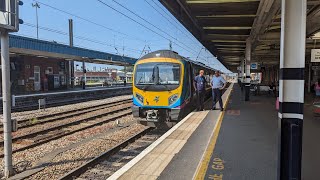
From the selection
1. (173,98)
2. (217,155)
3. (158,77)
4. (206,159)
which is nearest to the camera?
(206,159)

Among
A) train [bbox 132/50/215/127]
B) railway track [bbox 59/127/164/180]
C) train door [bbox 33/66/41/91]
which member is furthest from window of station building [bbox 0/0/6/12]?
train door [bbox 33/66/41/91]

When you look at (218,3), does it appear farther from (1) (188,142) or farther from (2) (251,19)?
(1) (188,142)

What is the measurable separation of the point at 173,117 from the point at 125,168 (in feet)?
17.9

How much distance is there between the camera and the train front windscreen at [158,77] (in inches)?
413

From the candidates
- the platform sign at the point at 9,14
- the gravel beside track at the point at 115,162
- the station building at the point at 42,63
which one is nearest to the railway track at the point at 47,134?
the gravel beside track at the point at 115,162

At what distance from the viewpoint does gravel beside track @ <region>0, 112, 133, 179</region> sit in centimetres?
716

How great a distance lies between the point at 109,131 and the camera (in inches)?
437

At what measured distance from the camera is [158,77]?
10688mm

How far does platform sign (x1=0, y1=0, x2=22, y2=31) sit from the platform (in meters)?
3.90

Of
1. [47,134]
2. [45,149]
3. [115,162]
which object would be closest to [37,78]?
[47,134]

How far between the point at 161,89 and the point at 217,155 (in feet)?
17.1

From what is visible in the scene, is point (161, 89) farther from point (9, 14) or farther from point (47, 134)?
point (9, 14)

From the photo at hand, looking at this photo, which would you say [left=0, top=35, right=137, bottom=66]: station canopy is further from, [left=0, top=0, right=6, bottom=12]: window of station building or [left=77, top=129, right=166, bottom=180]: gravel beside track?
[left=0, top=0, right=6, bottom=12]: window of station building

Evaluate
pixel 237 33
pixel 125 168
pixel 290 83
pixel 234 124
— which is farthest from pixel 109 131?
pixel 237 33
